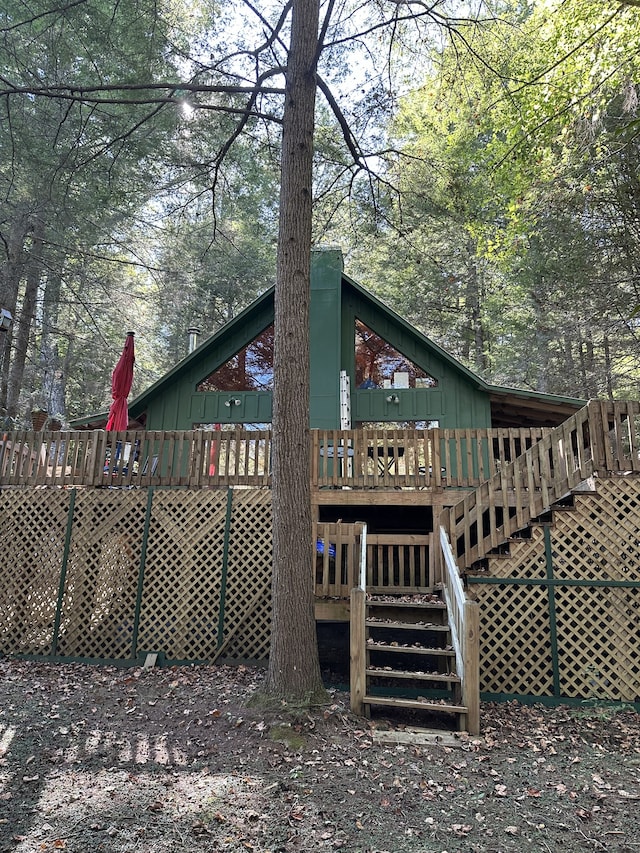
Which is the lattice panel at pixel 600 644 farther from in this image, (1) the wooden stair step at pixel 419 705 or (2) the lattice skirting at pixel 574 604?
(1) the wooden stair step at pixel 419 705

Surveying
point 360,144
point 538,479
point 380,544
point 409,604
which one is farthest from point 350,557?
point 360,144

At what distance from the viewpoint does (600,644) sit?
20.9 ft

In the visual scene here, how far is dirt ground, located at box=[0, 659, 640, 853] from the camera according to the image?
10.7 feet

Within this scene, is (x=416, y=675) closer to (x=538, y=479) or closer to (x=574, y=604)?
(x=574, y=604)

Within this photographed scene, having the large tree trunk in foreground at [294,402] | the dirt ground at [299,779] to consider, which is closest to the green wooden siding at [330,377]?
the large tree trunk in foreground at [294,402]

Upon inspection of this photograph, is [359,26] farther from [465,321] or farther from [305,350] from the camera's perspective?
[465,321]

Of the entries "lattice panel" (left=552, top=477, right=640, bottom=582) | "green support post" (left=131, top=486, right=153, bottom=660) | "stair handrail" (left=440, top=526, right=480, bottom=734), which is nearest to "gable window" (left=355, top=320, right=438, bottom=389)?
"lattice panel" (left=552, top=477, right=640, bottom=582)

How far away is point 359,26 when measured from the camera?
8797 mm

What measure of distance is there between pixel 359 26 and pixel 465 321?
14738mm

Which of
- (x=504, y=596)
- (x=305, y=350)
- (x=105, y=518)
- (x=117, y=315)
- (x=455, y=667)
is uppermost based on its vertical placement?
(x=117, y=315)

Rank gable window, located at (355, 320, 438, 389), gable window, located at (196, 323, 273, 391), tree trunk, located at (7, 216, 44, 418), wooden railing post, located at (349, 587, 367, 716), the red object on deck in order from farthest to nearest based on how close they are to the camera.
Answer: tree trunk, located at (7, 216, 44, 418), gable window, located at (196, 323, 273, 391), gable window, located at (355, 320, 438, 389), the red object on deck, wooden railing post, located at (349, 587, 367, 716)

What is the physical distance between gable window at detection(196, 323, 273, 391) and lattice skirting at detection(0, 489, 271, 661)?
4.38m

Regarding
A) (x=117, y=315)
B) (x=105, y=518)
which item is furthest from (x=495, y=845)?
(x=117, y=315)

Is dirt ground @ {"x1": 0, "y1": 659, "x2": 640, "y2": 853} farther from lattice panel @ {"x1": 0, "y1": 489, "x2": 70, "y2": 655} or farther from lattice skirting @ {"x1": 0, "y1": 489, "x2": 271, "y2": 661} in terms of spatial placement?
lattice panel @ {"x1": 0, "y1": 489, "x2": 70, "y2": 655}
